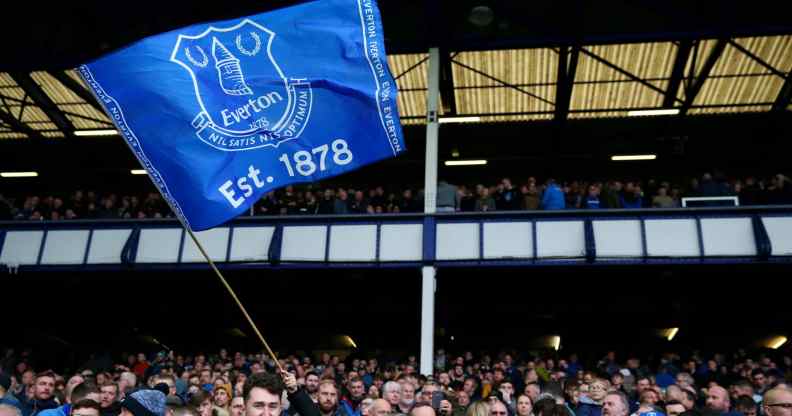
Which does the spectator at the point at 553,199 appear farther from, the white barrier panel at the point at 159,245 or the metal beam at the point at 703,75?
the white barrier panel at the point at 159,245

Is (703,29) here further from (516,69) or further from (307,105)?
(307,105)

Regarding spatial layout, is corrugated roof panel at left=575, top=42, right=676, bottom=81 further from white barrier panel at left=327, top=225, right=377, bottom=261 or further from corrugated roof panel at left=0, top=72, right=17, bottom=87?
corrugated roof panel at left=0, top=72, right=17, bottom=87

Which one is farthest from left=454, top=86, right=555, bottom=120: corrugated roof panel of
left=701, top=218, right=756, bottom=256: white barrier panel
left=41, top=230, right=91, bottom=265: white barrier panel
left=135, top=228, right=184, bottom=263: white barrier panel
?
left=41, top=230, right=91, bottom=265: white barrier panel

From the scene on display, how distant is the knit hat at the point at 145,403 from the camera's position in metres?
5.70

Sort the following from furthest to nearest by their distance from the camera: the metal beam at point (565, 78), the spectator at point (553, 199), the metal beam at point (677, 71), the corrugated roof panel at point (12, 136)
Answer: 1. the corrugated roof panel at point (12, 136)
2. the metal beam at point (565, 78)
3. the metal beam at point (677, 71)
4. the spectator at point (553, 199)

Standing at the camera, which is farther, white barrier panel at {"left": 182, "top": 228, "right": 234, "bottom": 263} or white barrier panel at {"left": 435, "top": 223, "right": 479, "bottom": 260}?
white barrier panel at {"left": 182, "top": 228, "right": 234, "bottom": 263}

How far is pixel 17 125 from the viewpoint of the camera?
2647cm

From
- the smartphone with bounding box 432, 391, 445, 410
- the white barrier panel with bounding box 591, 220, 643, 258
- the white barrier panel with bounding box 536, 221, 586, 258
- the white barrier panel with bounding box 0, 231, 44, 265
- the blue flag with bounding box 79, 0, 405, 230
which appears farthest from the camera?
the white barrier panel with bounding box 0, 231, 44, 265

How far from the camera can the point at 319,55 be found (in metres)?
7.43

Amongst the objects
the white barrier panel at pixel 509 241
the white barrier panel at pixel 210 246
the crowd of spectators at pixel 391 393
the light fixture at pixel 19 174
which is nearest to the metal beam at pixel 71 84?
the white barrier panel at pixel 210 246

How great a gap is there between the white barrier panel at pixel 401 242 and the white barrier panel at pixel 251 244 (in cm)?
294

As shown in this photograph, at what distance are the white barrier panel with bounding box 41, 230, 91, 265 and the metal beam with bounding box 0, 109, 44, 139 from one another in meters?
6.78

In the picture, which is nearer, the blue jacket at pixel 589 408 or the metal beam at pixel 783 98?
the blue jacket at pixel 589 408

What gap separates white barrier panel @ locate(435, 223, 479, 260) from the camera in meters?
19.2
